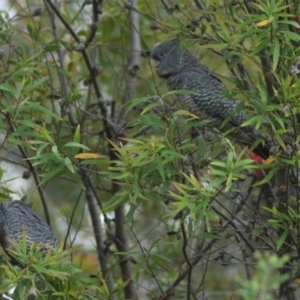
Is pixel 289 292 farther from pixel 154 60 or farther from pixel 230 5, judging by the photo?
pixel 154 60

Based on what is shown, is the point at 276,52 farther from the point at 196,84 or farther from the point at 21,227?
the point at 196,84

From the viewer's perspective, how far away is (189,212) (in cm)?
315

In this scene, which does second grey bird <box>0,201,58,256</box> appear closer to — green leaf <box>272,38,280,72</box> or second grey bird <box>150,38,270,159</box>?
second grey bird <box>150,38,270,159</box>

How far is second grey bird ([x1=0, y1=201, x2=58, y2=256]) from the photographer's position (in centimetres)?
362

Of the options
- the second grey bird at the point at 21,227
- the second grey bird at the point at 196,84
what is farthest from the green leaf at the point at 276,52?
the second grey bird at the point at 21,227

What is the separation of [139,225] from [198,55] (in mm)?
1617

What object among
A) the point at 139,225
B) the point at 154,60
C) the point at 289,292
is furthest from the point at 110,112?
the point at 289,292

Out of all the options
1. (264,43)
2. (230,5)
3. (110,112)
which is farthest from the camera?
(110,112)

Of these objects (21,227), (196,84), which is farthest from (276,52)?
(196,84)

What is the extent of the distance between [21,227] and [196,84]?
1.49 metres

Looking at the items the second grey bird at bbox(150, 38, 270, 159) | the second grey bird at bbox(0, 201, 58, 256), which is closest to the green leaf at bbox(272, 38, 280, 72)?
the second grey bird at bbox(150, 38, 270, 159)

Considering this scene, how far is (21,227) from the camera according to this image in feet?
12.2

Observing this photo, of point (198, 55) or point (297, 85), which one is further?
point (198, 55)

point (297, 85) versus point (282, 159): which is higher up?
point (297, 85)
